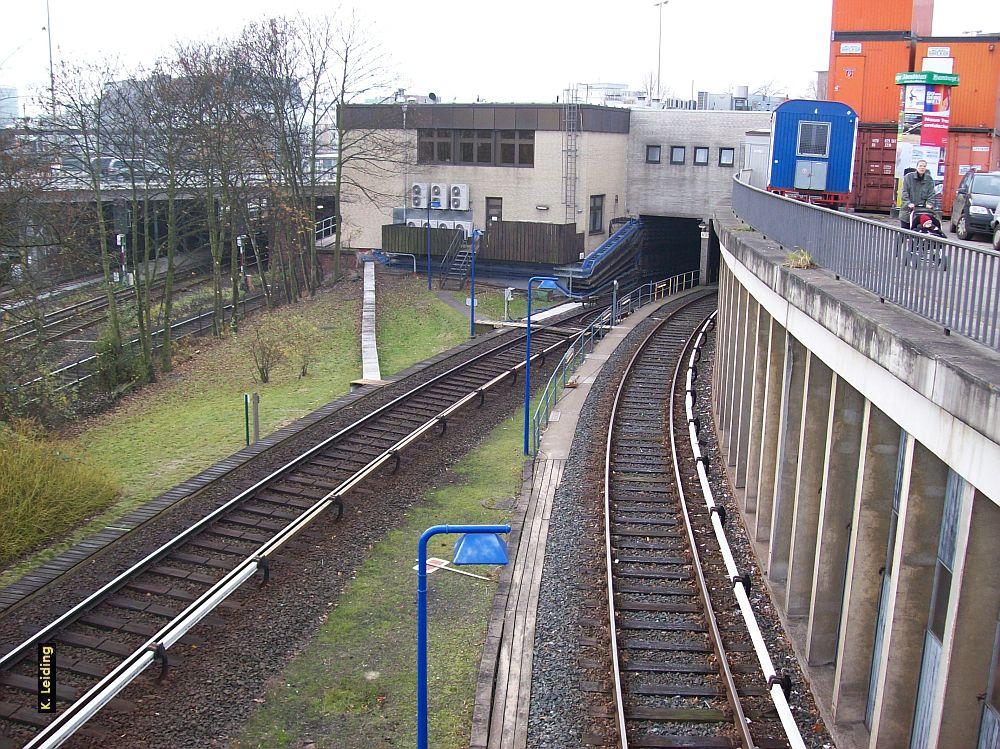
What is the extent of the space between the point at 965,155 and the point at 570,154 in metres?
20.3

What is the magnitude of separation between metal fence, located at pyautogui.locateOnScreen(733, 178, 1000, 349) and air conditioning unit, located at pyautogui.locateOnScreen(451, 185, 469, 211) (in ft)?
101

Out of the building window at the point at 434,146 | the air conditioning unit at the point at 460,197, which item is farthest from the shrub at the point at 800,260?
the building window at the point at 434,146

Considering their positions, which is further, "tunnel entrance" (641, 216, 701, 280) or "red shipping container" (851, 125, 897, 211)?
"tunnel entrance" (641, 216, 701, 280)

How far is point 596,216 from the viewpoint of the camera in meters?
45.2

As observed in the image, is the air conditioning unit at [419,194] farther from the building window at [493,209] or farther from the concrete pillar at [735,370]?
the concrete pillar at [735,370]

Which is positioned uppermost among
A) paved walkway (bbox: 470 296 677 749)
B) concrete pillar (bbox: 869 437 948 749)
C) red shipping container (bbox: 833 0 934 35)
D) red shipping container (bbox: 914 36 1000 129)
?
red shipping container (bbox: 833 0 934 35)

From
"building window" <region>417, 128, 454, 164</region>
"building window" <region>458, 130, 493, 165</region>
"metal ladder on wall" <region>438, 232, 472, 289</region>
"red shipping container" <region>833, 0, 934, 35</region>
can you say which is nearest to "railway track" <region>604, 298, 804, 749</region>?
"red shipping container" <region>833, 0, 934, 35</region>

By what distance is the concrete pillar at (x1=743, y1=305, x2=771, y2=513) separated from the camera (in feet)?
54.1

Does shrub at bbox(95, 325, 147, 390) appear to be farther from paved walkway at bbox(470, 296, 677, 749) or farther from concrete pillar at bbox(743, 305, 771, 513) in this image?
concrete pillar at bbox(743, 305, 771, 513)

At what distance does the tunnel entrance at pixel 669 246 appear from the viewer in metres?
48.9

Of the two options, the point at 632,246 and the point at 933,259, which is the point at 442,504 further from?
the point at 632,246

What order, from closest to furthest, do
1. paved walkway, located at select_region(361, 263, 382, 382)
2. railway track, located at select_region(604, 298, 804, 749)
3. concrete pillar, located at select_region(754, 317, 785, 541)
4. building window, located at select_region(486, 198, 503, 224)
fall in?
railway track, located at select_region(604, 298, 804, 749) → concrete pillar, located at select_region(754, 317, 785, 541) → paved walkway, located at select_region(361, 263, 382, 382) → building window, located at select_region(486, 198, 503, 224)

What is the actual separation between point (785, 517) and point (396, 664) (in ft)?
18.8

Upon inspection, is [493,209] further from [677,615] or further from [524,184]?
[677,615]
